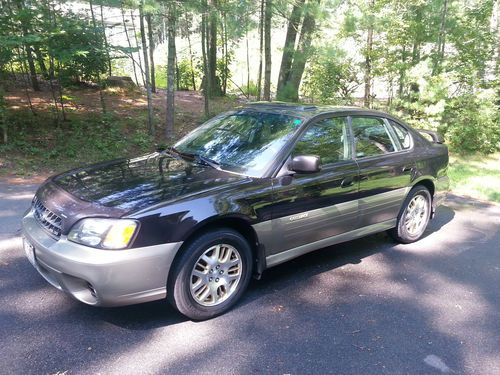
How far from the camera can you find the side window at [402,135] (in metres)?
4.89

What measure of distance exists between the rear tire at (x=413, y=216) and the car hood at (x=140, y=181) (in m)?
2.36

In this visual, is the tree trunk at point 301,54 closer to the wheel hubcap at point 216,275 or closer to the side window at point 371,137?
the side window at point 371,137

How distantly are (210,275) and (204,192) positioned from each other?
0.65 meters

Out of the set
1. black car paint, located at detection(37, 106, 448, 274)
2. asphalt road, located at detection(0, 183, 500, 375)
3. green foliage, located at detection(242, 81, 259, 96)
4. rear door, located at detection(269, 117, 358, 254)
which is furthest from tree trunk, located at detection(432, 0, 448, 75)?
green foliage, located at detection(242, 81, 259, 96)

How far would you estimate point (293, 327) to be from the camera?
3.22 metres

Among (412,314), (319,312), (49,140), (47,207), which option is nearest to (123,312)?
(47,207)

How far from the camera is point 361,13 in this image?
32.1ft

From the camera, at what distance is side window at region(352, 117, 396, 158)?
4402mm

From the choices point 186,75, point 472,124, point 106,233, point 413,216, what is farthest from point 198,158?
point 186,75

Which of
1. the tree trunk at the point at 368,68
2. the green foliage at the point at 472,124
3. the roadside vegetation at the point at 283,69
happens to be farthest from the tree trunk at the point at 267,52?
the green foliage at the point at 472,124

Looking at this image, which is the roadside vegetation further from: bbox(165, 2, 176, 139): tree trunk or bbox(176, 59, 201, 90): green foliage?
bbox(176, 59, 201, 90): green foliage

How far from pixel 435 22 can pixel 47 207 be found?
442 inches

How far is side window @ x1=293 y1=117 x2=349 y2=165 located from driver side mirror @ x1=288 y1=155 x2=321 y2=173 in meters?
0.25

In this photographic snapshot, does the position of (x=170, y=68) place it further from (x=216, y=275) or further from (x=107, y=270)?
(x=107, y=270)
